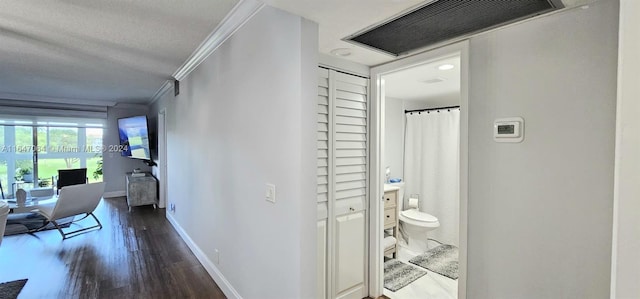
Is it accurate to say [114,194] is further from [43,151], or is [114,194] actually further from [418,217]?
[418,217]

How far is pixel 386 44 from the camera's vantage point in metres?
1.83

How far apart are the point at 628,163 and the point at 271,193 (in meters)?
1.45

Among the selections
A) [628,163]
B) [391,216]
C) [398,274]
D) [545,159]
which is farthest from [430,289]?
[628,163]

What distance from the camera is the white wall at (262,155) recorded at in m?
1.48

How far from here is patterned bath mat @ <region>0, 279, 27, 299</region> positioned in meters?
2.25

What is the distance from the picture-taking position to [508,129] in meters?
1.51

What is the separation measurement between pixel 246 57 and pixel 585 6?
187 cm

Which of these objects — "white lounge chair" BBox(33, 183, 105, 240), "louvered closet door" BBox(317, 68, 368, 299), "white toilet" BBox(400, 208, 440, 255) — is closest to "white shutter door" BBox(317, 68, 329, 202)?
"louvered closet door" BBox(317, 68, 368, 299)

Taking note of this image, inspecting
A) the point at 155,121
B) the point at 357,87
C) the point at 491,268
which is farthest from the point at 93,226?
the point at 491,268

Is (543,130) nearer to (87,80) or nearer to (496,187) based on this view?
(496,187)

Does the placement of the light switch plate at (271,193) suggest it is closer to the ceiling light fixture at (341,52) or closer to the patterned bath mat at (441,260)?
the ceiling light fixture at (341,52)

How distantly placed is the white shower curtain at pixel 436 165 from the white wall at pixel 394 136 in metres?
0.08

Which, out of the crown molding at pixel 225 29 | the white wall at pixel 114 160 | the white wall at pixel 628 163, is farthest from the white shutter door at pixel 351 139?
the white wall at pixel 114 160

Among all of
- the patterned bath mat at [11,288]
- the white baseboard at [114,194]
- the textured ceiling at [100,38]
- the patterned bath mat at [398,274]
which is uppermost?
the textured ceiling at [100,38]
